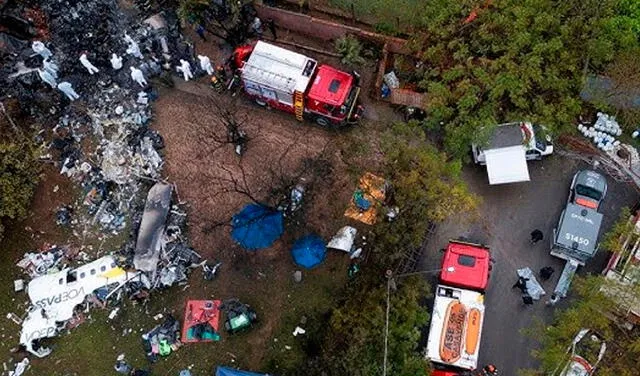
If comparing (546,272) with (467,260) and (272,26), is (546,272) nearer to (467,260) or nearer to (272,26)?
(467,260)

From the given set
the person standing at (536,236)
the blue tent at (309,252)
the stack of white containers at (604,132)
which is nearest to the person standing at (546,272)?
the person standing at (536,236)

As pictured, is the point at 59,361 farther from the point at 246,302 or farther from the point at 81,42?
the point at 81,42

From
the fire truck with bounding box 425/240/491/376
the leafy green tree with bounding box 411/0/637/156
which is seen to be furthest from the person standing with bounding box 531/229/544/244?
the leafy green tree with bounding box 411/0/637/156

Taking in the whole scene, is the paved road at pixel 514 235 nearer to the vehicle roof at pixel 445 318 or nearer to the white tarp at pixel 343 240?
the vehicle roof at pixel 445 318

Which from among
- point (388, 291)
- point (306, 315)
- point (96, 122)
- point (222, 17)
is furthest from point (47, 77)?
point (388, 291)

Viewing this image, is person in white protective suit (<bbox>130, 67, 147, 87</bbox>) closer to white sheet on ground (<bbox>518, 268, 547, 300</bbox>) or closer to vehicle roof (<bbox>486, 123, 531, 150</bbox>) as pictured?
vehicle roof (<bbox>486, 123, 531, 150</bbox>)

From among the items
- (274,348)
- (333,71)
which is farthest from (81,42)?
(274,348)
